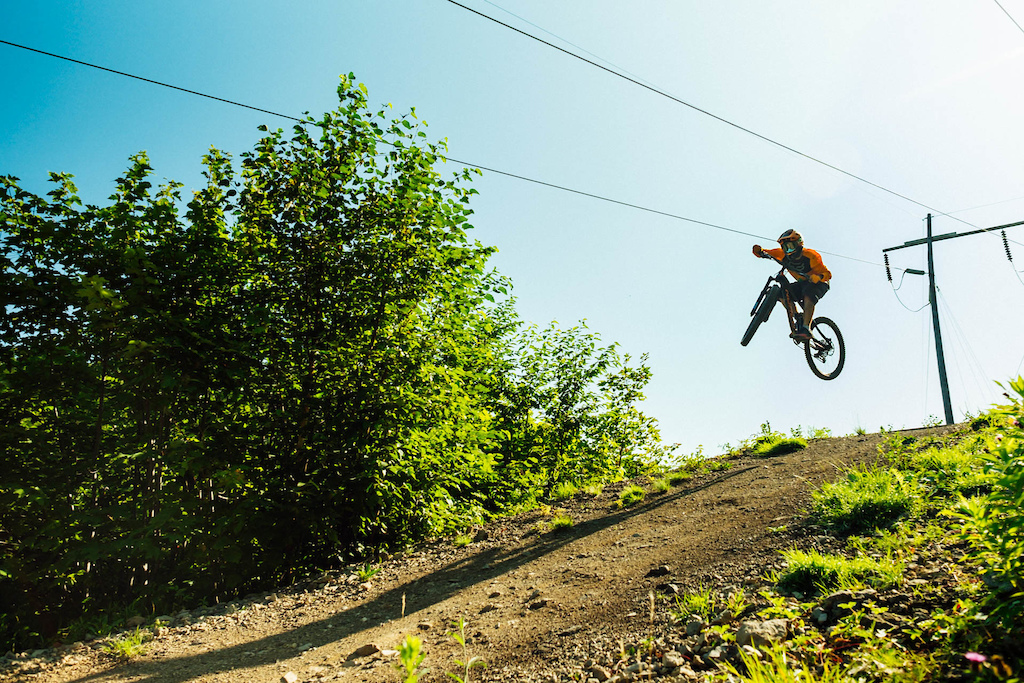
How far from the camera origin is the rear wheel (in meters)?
8.22

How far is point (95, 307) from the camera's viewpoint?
492 cm

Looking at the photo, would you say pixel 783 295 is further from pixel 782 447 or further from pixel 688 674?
pixel 688 674

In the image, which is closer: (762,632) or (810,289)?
(762,632)

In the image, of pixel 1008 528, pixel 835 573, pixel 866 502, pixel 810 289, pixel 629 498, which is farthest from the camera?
pixel 810 289

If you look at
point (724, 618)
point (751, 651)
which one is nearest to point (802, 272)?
point (724, 618)

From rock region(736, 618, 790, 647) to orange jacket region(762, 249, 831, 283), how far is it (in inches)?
252

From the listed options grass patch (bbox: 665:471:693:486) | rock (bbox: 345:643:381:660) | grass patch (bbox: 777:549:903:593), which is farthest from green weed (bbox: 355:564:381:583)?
grass patch (bbox: 777:549:903:593)

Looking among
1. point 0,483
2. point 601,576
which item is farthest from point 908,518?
point 0,483

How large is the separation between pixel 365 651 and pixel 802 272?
24.6ft

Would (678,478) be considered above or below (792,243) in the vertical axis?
below

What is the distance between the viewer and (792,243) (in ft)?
26.7

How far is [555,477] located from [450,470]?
25.5 feet

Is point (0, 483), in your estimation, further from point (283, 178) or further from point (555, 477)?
point (555, 477)

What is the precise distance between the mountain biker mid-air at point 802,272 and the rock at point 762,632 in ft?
20.7
